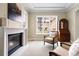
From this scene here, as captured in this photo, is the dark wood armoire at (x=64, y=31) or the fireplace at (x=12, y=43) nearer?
the fireplace at (x=12, y=43)

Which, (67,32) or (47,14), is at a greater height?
(47,14)

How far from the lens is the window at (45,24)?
928 centimetres

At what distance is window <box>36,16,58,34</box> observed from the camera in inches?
365

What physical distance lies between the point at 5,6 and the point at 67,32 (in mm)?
5744

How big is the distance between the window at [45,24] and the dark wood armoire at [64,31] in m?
0.81

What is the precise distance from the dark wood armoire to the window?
811mm

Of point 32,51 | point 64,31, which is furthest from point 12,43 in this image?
point 64,31

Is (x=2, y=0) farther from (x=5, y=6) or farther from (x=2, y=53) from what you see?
(x=5, y=6)

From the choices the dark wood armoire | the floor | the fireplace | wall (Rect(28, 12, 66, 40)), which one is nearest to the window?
wall (Rect(28, 12, 66, 40))

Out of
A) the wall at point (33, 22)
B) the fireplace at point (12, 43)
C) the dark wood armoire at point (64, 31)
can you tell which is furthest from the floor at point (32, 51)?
the wall at point (33, 22)

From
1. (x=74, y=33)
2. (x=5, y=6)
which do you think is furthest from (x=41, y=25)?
(x=5, y=6)

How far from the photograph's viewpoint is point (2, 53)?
2.92 metres

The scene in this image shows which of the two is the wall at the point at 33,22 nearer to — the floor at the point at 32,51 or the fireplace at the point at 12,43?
the fireplace at the point at 12,43

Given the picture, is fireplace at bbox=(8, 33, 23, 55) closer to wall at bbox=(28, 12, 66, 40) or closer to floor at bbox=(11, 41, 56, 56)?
floor at bbox=(11, 41, 56, 56)
